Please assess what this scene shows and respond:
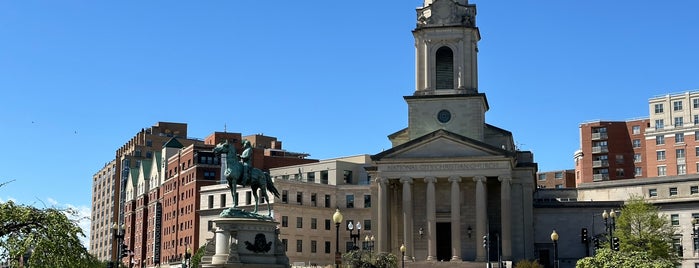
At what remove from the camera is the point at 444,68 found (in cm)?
10388

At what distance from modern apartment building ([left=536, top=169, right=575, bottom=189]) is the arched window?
74.0 meters

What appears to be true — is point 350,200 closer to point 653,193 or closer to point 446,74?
point 446,74

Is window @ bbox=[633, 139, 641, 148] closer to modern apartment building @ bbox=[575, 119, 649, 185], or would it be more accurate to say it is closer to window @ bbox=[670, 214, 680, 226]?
modern apartment building @ bbox=[575, 119, 649, 185]

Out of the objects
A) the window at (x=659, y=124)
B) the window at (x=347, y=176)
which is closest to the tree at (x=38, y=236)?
the window at (x=347, y=176)

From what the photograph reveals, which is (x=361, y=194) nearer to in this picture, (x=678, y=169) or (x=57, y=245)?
(x=678, y=169)

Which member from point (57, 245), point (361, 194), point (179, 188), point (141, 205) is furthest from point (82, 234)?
point (141, 205)

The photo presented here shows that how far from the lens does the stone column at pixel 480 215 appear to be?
310 ft

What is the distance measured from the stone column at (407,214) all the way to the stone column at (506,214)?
8971 mm

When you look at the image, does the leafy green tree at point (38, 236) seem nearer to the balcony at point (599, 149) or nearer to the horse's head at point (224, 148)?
the horse's head at point (224, 148)

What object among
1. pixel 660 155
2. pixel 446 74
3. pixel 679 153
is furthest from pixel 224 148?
pixel 660 155

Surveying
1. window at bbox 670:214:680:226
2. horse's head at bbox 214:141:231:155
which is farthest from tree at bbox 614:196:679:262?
horse's head at bbox 214:141:231:155

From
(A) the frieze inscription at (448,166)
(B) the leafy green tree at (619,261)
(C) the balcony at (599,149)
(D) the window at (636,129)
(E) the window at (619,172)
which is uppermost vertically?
(D) the window at (636,129)

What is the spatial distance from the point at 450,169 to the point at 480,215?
18.0ft

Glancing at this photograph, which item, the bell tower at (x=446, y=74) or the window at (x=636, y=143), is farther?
the window at (x=636, y=143)
